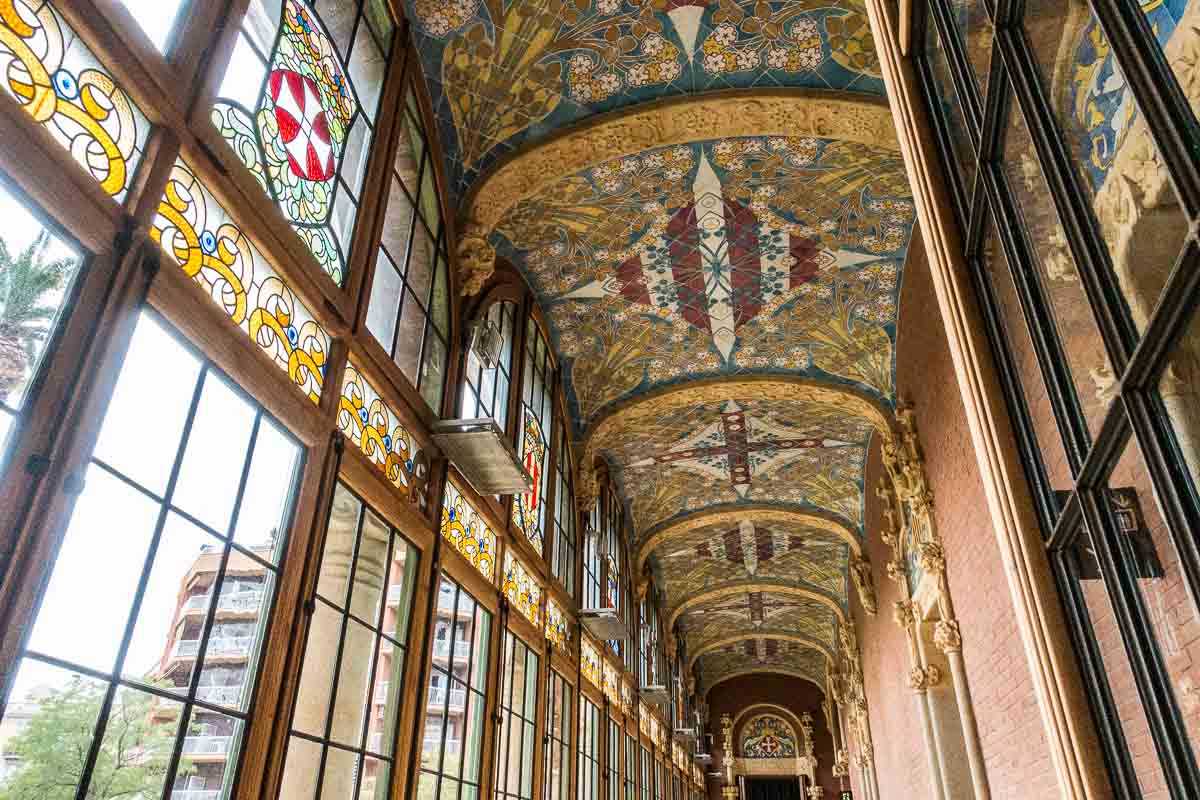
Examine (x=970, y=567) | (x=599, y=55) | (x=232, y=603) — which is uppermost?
(x=599, y=55)

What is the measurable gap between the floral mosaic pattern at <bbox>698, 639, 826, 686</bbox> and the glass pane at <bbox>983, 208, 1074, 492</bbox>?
20363 mm

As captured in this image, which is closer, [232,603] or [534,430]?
[232,603]

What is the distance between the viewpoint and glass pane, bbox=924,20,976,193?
1.93m

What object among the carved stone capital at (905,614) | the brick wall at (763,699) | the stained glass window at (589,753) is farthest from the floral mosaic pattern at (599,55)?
the brick wall at (763,699)

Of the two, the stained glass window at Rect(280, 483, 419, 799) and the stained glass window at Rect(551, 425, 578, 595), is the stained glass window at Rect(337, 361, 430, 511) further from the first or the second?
the stained glass window at Rect(551, 425, 578, 595)

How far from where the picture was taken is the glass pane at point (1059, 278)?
129cm

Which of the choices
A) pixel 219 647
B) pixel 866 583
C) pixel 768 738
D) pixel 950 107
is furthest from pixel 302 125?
pixel 768 738

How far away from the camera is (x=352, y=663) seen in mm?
3721

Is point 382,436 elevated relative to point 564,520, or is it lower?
lower

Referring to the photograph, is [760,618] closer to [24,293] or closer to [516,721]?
[516,721]

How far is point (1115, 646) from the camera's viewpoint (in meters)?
1.36

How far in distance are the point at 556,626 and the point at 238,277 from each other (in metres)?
5.47

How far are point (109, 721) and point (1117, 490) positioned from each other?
247 cm

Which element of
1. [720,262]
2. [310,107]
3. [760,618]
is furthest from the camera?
[760,618]
